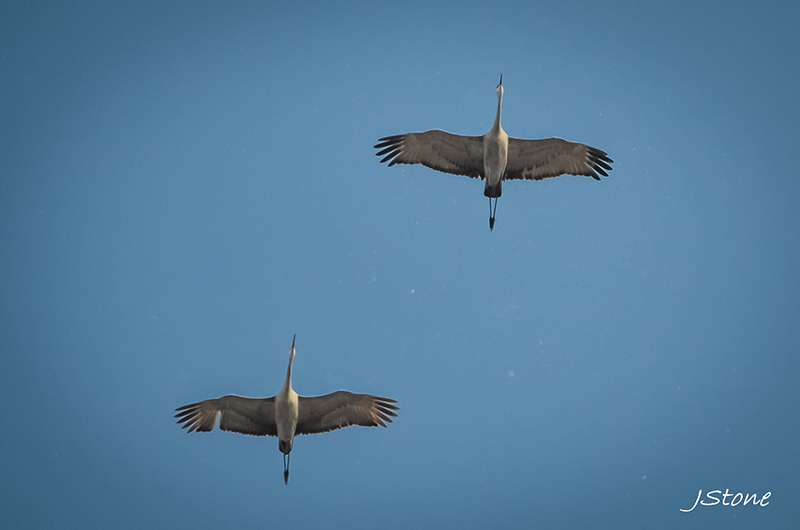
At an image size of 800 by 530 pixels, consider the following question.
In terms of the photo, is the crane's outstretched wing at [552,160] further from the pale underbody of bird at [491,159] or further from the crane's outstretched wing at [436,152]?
the crane's outstretched wing at [436,152]

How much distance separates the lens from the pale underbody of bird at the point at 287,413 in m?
15.2

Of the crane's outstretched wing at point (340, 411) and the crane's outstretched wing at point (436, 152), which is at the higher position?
the crane's outstretched wing at point (436, 152)

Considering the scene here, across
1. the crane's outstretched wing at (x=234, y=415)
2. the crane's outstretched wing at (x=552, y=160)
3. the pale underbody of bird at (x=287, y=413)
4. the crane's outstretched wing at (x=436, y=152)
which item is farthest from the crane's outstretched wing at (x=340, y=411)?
the crane's outstretched wing at (x=552, y=160)

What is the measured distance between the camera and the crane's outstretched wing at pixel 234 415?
15359 millimetres

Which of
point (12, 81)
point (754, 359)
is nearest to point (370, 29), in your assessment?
point (12, 81)

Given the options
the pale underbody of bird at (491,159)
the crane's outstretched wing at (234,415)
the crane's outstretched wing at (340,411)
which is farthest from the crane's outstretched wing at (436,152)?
the crane's outstretched wing at (234,415)

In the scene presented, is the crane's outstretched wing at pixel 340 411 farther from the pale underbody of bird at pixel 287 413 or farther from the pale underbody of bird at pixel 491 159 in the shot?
the pale underbody of bird at pixel 491 159

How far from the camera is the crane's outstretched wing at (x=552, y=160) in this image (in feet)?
51.7

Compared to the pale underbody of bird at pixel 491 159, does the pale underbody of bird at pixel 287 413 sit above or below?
below

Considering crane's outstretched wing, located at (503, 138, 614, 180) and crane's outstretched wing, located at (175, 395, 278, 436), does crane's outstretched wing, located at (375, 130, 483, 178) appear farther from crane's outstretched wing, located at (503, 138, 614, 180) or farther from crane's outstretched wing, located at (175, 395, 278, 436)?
crane's outstretched wing, located at (175, 395, 278, 436)

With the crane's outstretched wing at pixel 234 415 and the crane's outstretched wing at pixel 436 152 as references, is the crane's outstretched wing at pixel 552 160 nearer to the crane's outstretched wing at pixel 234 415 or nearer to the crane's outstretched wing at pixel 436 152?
the crane's outstretched wing at pixel 436 152

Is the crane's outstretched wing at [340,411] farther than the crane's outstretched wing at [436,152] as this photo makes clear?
No

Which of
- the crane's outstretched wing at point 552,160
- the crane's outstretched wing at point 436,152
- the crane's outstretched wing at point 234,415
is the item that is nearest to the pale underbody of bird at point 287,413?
the crane's outstretched wing at point 234,415

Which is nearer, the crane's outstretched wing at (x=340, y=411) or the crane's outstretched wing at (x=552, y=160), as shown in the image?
the crane's outstretched wing at (x=340, y=411)
